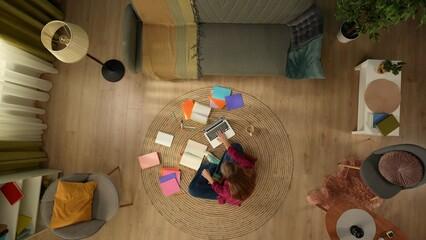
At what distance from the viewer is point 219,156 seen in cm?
313

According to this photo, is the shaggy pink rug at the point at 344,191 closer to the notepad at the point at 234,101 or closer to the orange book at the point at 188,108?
the notepad at the point at 234,101

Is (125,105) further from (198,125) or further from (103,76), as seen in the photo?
(198,125)

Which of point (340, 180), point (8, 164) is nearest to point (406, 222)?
point (340, 180)

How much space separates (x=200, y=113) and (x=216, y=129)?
0.77 ft

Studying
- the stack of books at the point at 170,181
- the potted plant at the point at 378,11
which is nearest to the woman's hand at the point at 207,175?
the stack of books at the point at 170,181

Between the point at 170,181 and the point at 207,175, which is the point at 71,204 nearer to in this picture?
the point at 170,181

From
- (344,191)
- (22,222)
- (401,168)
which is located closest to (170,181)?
(22,222)

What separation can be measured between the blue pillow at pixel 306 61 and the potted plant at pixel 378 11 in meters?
0.31

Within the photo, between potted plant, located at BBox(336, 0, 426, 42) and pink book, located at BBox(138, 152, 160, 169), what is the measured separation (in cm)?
216

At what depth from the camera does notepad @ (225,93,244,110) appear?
10.4 feet

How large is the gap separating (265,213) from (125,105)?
184 cm

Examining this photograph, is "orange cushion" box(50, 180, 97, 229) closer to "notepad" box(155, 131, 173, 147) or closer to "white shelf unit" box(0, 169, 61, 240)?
"white shelf unit" box(0, 169, 61, 240)

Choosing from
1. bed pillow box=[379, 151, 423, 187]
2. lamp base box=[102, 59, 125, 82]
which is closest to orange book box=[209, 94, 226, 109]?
lamp base box=[102, 59, 125, 82]

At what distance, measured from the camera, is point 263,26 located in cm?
279
